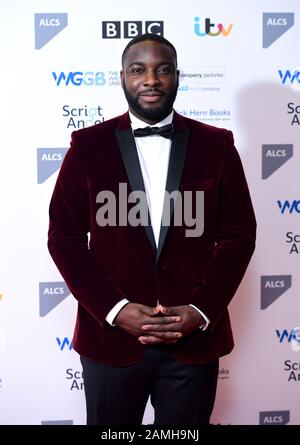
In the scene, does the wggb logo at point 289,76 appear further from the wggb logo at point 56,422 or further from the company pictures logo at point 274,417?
the wggb logo at point 56,422

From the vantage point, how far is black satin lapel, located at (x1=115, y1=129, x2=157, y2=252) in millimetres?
1748

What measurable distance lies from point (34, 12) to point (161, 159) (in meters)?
1.15

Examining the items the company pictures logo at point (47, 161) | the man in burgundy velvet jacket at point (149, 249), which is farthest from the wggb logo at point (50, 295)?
the man in burgundy velvet jacket at point (149, 249)

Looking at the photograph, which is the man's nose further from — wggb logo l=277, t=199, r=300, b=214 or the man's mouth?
wggb logo l=277, t=199, r=300, b=214

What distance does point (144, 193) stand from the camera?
1.76 metres

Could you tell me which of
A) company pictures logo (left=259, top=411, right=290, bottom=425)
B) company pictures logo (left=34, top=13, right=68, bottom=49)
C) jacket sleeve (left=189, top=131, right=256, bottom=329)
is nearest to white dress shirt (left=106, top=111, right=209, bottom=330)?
jacket sleeve (left=189, top=131, right=256, bottom=329)

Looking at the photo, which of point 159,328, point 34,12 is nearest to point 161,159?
point 159,328

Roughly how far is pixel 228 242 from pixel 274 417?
54.6 inches

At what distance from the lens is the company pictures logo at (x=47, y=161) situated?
102 inches

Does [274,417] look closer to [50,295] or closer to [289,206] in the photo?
[289,206]

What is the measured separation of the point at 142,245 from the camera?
1742 mm

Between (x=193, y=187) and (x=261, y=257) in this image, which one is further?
(x=261, y=257)
